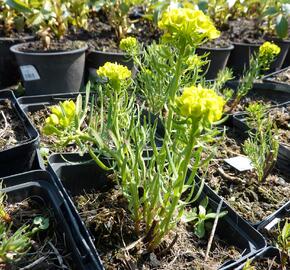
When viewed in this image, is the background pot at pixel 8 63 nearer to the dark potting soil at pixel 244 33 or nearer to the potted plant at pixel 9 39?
Result: the potted plant at pixel 9 39

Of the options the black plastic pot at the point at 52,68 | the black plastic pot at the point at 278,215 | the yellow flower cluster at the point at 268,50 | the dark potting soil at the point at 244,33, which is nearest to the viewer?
the black plastic pot at the point at 278,215

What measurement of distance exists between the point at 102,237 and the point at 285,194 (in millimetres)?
694

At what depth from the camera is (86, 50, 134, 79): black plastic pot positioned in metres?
2.16

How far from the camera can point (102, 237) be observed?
3.05 ft

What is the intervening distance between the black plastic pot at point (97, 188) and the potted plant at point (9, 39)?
5.20ft

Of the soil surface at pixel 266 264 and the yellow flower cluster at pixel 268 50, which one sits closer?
the soil surface at pixel 266 264

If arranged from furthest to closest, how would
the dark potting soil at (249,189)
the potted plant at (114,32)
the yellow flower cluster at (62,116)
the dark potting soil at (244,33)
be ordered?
the dark potting soil at (244,33) → the potted plant at (114,32) → the dark potting soil at (249,189) → the yellow flower cluster at (62,116)

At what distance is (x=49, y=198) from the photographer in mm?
982

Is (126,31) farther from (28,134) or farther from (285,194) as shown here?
(285,194)

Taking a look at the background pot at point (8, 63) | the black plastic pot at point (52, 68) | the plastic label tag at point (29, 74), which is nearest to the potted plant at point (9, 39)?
the background pot at point (8, 63)

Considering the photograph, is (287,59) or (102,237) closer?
(102,237)

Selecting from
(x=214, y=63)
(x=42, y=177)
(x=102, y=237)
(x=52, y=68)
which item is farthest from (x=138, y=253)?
(x=214, y=63)

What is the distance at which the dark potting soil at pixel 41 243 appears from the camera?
855mm

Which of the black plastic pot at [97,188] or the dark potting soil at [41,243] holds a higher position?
the black plastic pot at [97,188]
